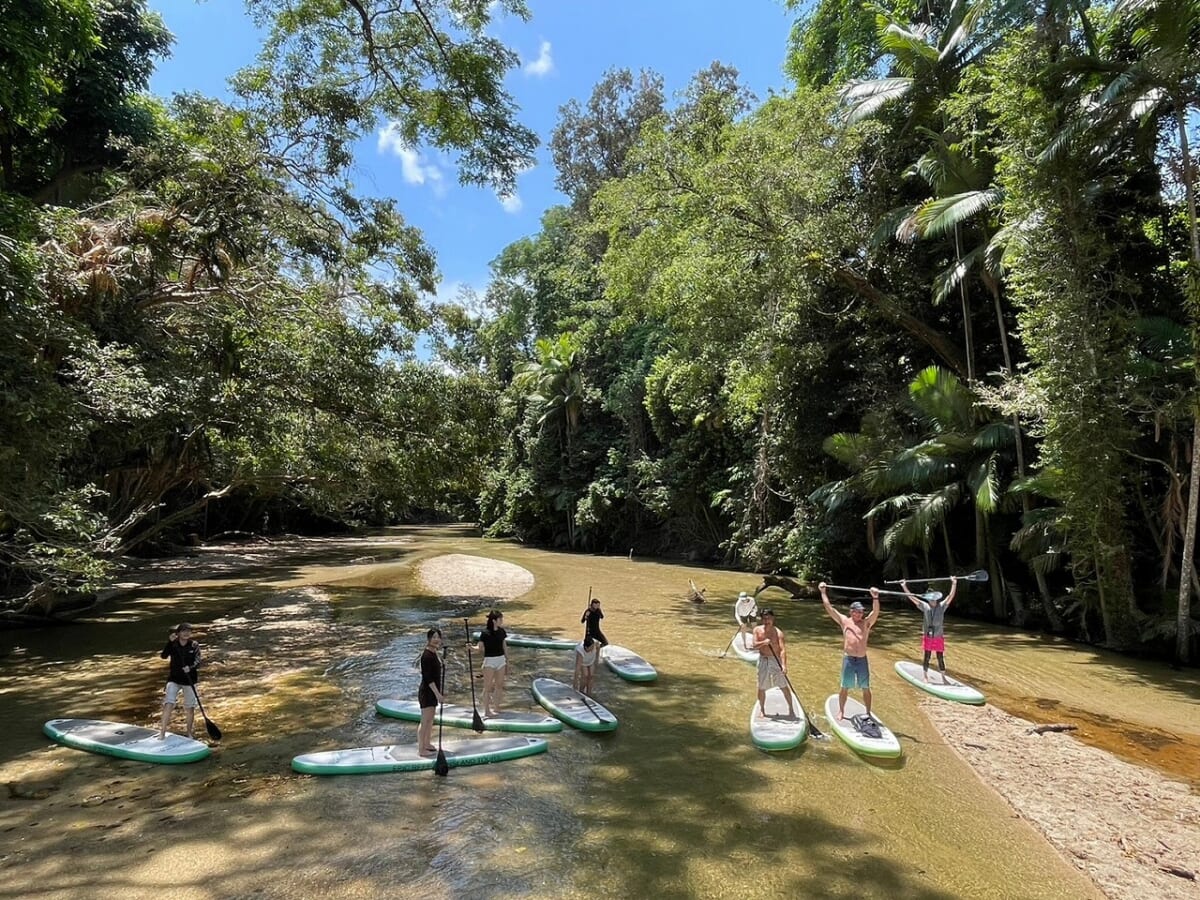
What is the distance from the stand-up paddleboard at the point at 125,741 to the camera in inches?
278

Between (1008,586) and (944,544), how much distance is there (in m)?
1.97

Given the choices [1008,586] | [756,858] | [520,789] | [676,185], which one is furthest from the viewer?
[676,185]

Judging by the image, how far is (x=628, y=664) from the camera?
1109 centimetres

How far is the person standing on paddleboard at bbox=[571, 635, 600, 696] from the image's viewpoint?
9.66m

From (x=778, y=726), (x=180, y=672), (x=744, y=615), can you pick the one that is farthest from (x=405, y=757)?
(x=744, y=615)

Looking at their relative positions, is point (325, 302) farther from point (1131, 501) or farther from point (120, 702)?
point (1131, 501)

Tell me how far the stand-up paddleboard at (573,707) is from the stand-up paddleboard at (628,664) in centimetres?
107

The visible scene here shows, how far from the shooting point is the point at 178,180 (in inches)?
492

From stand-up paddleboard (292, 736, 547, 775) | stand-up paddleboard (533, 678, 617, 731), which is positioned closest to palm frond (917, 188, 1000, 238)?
stand-up paddleboard (533, 678, 617, 731)

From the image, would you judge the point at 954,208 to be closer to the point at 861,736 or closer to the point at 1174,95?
the point at 1174,95

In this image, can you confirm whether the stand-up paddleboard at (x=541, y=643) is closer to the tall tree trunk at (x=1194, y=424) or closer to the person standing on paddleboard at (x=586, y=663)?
the person standing on paddleboard at (x=586, y=663)

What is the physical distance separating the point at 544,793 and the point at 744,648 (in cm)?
689

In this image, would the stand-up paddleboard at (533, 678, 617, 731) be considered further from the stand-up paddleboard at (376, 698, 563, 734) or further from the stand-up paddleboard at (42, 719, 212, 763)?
the stand-up paddleboard at (42, 719, 212, 763)

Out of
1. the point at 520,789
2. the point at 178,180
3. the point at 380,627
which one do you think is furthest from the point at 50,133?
the point at 520,789
